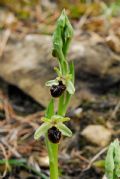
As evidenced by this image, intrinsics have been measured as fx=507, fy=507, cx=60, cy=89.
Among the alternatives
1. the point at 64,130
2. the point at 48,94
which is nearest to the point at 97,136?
the point at 48,94

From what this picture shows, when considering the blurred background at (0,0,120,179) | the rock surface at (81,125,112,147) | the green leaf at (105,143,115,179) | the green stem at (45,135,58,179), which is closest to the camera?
the green leaf at (105,143,115,179)

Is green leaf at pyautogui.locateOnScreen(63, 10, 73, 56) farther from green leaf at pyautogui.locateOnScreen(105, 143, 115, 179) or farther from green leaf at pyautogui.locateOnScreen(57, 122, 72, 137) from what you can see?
green leaf at pyautogui.locateOnScreen(105, 143, 115, 179)

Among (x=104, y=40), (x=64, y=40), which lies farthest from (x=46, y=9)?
(x=64, y=40)

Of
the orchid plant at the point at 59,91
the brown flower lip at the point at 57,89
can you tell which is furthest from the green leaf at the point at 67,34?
the brown flower lip at the point at 57,89

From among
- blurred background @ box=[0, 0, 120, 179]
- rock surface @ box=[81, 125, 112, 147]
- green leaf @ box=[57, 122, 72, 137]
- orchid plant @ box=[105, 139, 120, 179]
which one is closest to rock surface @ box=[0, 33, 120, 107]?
blurred background @ box=[0, 0, 120, 179]

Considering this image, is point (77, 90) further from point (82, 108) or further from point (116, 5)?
point (116, 5)

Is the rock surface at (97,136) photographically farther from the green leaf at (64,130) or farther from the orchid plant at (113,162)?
the orchid plant at (113,162)

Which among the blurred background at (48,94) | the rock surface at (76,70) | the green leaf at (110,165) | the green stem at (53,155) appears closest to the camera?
the green leaf at (110,165)
